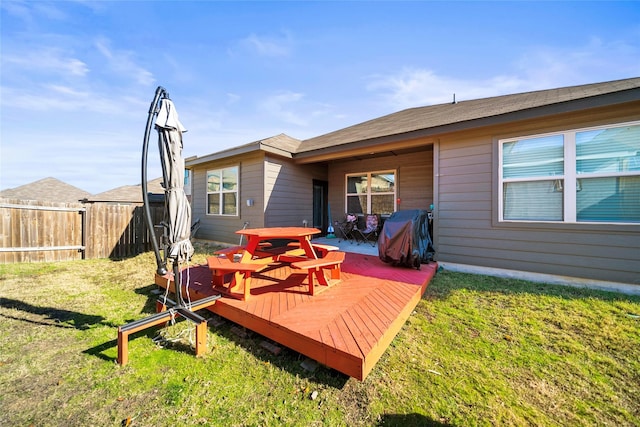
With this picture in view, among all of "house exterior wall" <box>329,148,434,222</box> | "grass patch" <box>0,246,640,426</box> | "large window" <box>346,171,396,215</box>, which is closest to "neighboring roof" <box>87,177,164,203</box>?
"large window" <box>346,171,396,215</box>

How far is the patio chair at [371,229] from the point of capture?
22.9 feet

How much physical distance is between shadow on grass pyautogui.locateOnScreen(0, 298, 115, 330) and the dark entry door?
19.7ft

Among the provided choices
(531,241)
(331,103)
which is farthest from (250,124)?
(531,241)

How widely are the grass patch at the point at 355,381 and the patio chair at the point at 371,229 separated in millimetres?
3869

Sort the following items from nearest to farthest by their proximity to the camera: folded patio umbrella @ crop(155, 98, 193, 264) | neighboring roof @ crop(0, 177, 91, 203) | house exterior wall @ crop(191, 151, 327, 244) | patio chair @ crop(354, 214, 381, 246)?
folded patio umbrella @ crop(155, 98, 193, 264), house exterior wall @ crop(191, 151, 327, 244), patio chair @ crop(354, 214, 381, 246), neighboring roof @ crop(0, 177, 91, 203)

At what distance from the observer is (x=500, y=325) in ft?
8.50

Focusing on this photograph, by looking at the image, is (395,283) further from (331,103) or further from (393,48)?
(331,103)

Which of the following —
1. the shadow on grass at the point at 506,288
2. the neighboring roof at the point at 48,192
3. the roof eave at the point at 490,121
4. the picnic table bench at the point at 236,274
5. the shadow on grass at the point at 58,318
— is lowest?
the shadow on grass at the point at 58,318

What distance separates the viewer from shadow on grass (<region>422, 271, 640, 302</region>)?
3235mm

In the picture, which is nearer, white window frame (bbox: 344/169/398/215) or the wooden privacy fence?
the wooden privacy fence

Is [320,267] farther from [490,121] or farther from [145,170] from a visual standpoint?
[490,121]

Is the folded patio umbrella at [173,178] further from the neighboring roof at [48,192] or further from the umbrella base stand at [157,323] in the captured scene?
the neighboring roof at [48,192]

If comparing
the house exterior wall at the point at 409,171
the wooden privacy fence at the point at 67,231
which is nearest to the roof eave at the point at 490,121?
the house exterior wall at the point at 409,171

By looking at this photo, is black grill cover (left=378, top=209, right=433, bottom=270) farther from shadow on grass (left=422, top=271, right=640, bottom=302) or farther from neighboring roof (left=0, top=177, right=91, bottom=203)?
neighboring roof (left=0, top=177, right=91, bottom=203)
